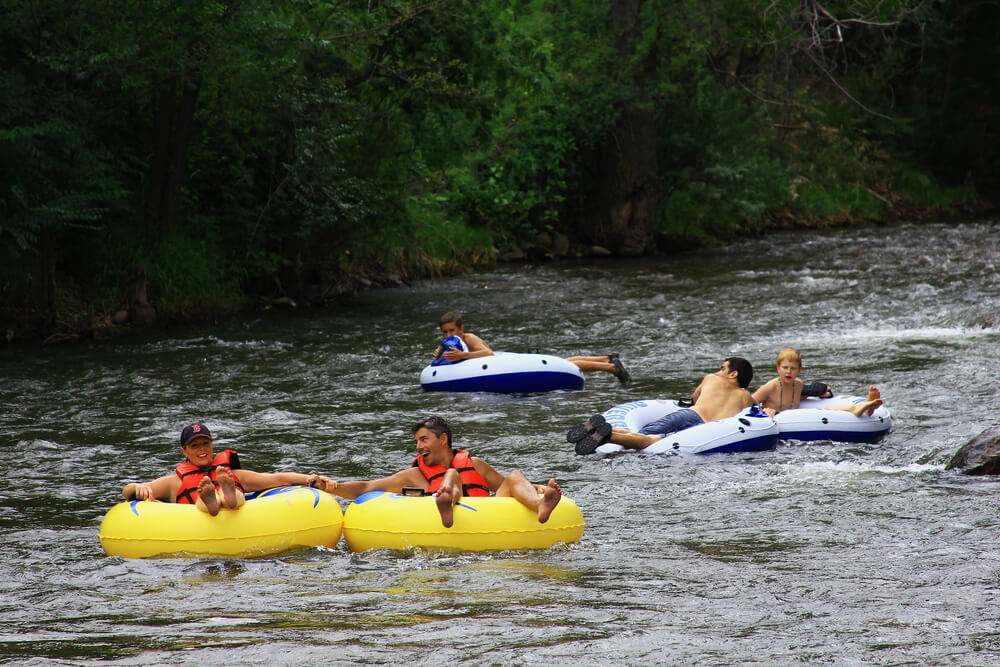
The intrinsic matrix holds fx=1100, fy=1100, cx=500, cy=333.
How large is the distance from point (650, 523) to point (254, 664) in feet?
10.2

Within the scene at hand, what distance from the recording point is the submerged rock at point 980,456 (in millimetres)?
7586

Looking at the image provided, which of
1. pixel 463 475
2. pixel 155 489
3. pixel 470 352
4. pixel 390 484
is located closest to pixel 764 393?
pixel 470 352

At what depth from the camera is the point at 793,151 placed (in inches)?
1200

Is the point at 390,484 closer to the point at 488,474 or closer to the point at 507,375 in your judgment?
the point at 488,474

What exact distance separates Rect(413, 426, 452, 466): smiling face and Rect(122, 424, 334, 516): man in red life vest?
0.59 meters

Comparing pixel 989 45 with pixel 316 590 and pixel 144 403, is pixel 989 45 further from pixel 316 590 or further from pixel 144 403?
pixel 316 590

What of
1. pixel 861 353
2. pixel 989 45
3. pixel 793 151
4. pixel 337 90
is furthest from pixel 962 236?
pixel 337 90

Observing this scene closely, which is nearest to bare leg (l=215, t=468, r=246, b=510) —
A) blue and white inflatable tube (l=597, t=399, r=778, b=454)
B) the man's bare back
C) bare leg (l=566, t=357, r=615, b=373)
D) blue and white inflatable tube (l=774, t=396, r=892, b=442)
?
blue and white inflatable tube (l=597, t=399, r=778, b=454)

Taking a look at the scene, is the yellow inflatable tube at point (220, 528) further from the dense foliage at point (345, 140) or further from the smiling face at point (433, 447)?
the dense foliage at point (345, 140)

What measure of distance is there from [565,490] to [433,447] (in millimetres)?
1384

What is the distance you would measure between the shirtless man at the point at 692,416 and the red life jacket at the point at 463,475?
1.95 metres

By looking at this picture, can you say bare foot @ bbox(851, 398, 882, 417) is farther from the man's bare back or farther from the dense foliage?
the dense foliage

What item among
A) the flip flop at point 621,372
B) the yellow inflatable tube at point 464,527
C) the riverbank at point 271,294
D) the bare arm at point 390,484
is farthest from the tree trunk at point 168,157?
the yellow inflatable tube at point 464,527

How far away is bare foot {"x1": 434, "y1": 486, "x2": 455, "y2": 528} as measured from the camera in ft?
20.2
